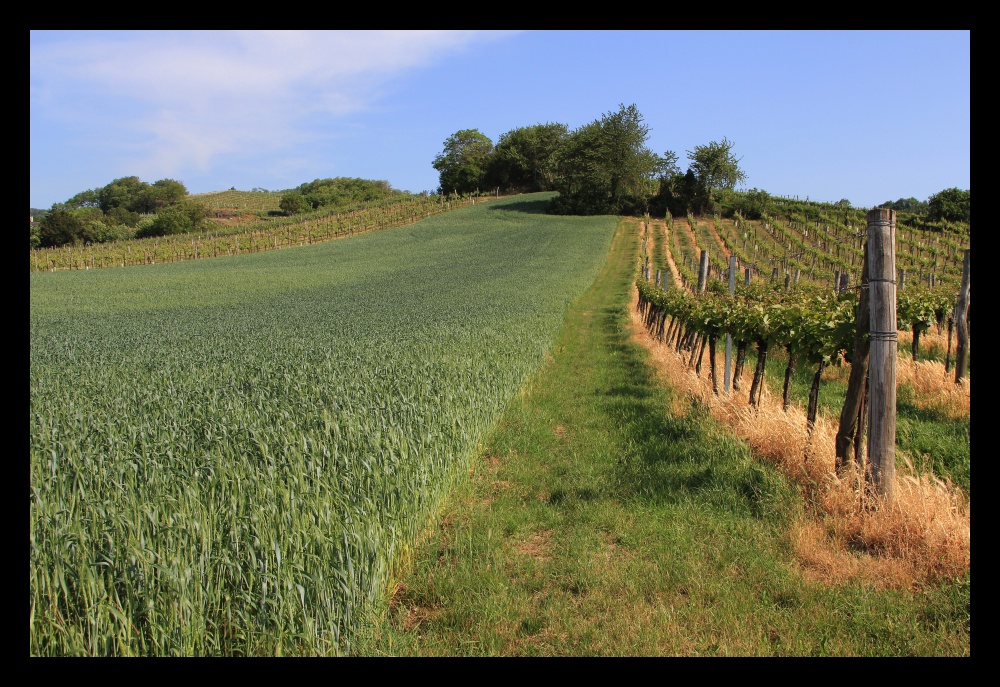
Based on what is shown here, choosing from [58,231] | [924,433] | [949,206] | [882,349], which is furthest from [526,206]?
[882,349]

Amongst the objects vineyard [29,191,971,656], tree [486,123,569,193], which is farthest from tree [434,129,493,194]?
vineyard [29,191,971,656]

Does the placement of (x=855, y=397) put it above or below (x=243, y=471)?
above

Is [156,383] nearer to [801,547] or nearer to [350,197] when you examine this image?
[801,547]

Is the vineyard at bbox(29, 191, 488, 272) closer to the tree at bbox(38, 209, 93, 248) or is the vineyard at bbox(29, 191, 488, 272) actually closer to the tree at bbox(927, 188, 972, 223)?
the tree at bbox(38, 209, 93, 248)

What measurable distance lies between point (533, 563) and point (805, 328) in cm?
454

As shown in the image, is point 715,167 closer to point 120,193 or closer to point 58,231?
point 58,231

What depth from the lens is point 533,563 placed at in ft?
15.3

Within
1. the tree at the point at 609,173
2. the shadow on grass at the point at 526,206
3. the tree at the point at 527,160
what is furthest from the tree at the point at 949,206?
the tree at the point at 527,160

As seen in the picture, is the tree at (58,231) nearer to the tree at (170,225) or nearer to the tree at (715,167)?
the tree at (170,225)

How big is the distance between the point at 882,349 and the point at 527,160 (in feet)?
313

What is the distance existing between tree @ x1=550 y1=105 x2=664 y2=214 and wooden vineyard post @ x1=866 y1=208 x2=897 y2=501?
69.0 metres

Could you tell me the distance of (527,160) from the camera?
9544 cm

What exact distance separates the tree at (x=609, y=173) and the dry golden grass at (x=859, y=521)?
6824 cm

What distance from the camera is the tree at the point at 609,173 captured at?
236ft
